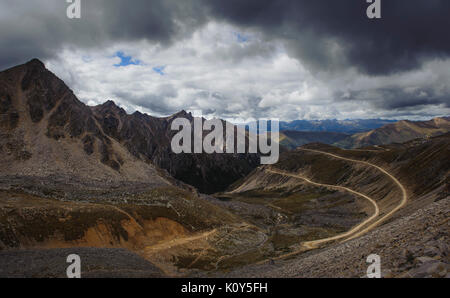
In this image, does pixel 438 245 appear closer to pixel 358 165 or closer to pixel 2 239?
→ pixel 2 239

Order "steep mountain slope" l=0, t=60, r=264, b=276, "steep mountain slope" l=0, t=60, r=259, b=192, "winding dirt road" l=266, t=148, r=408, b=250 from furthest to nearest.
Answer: "steep mountain slope" l=0, t=60, r=259, b=192 → "winding dirt road" l=266, t=148, r=408, b=250 → "steep mountain slope" l=0, t=60, r=264, b=276

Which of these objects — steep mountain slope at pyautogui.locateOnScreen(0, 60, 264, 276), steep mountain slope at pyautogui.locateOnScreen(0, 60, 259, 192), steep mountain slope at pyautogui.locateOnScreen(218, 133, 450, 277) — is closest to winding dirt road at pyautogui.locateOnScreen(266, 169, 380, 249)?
steep mountain slope at pyautogui.locateOnScreen(218, 133, 450, 277)

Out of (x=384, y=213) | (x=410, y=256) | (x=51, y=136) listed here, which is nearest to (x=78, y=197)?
(x=410, y=256)

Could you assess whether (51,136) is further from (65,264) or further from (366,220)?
(366,220)

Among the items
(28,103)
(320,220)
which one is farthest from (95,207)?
(28,103)

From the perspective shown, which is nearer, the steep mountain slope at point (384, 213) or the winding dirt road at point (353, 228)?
the steep mountain slope at point (384, 213)

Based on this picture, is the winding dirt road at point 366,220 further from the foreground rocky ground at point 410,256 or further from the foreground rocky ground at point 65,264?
the foreground rocky ground at point 65,264

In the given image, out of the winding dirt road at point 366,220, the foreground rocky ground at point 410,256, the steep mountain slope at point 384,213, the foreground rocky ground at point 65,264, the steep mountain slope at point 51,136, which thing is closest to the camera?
the foreground rocky ground at point 410,256

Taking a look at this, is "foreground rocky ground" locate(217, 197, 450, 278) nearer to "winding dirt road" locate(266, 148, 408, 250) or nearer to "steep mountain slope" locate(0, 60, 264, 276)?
"steep mountain slope" locate(0, 60, 264, 276)

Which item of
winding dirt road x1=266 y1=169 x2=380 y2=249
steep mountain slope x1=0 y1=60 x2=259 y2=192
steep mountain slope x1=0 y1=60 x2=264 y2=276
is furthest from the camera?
steep mountain slope x1=0 y1=60 x2=259 y2=192

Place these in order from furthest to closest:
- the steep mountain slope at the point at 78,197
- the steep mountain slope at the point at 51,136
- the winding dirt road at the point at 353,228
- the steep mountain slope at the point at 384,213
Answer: the steep mountain slope at the point at 51,136
the winding dirt road at the point at 353,228
the steep mountain slope at the point at 78,197
the steep mountain slope at the point at 384,213

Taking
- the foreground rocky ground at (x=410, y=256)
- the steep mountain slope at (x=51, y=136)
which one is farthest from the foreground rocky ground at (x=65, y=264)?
the steep mountain slope at (x=51, y=136)
